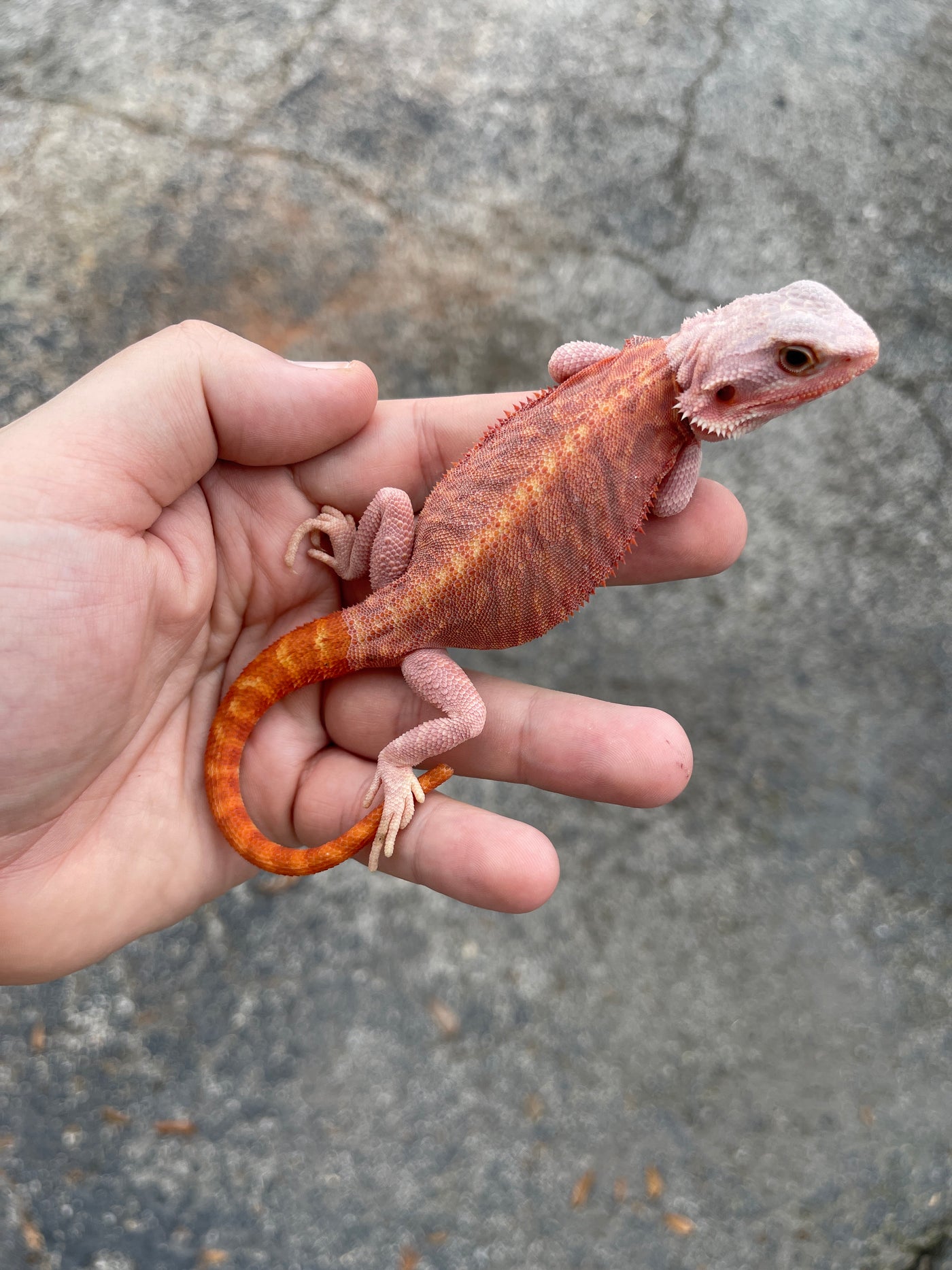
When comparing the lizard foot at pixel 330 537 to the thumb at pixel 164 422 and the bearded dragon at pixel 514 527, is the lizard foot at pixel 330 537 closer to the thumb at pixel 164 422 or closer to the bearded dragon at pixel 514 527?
the bearded dragon at pixel 514 527

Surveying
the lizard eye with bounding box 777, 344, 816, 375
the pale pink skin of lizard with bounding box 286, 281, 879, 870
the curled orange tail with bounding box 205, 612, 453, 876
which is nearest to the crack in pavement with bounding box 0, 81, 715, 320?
the pale pink skin of lizard with bounding box 286, 281, 879, 870

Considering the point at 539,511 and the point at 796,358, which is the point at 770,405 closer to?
the point at 796,358

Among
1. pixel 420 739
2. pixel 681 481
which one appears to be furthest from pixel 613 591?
pixel 420 739

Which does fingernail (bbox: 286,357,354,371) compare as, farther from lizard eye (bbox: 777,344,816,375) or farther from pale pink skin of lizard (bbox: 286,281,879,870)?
lizard eye (bbox: 777,344,816,375)

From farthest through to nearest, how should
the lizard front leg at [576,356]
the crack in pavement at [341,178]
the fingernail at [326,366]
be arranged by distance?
the crack in pavement at [341,178] < the lizard front leg at [576,356] < the fingernail at [326,366]

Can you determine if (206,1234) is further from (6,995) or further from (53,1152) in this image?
(6,995)

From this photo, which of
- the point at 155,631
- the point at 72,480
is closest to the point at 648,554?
the point at 155,631

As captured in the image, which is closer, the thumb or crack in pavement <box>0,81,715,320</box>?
the thumb

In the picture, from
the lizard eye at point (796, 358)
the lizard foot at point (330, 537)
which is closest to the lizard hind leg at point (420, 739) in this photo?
the lizard foot at point (330, 537)
